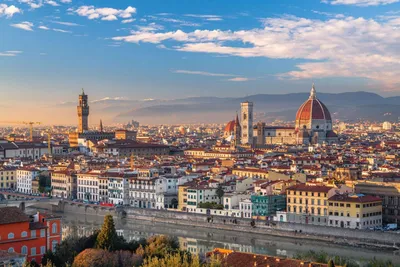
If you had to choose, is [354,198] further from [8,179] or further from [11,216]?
[8,179]

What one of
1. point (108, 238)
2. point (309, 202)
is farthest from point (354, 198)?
point (108, 238)

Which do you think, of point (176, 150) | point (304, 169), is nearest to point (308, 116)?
point (176, 150)

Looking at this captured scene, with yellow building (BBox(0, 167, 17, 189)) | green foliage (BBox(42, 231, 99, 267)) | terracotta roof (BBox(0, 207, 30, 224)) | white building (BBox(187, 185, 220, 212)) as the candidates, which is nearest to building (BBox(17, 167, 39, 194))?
yellow building (BBox(0, 167, 17, 189))

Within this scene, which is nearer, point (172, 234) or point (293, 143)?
point (172, 234)

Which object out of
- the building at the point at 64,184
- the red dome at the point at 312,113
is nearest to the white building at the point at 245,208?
the building at the point at 64,184

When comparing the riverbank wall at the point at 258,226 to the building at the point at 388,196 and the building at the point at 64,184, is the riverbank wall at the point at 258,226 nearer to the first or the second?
the building at the point at 388,196

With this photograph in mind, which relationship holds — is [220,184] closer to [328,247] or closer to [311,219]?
[311,219]

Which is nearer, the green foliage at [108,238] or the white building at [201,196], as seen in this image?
the green foliage at [108,238]
